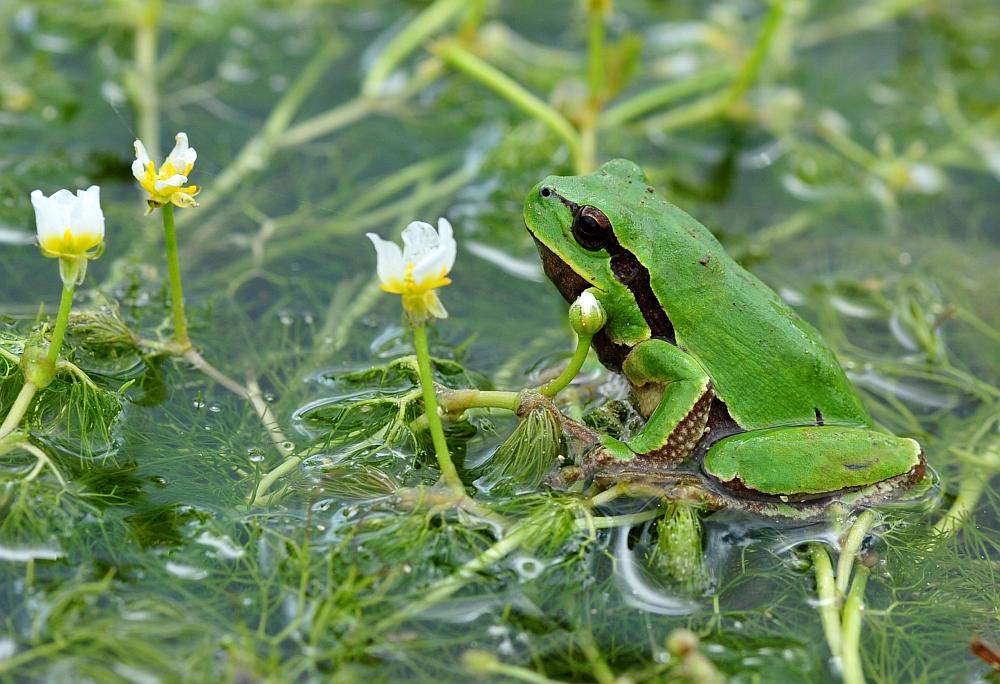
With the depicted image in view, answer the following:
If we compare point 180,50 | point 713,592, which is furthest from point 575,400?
point 180,50

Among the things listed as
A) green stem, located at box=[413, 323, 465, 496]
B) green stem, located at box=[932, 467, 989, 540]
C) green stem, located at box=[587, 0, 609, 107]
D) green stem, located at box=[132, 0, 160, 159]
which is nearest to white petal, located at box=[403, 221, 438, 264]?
green stem, located at box=[413, 323, 465, 496]

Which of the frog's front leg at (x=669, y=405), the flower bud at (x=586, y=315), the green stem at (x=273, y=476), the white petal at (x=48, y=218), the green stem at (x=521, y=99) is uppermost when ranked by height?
the white petal at (x=48, y=218)

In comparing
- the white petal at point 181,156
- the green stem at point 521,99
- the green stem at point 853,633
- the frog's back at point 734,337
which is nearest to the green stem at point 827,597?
the green stem at point 853,633

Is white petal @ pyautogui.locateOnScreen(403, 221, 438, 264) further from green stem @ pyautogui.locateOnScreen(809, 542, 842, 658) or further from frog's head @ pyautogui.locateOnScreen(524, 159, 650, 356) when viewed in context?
green stem @ pyautogui.locateOnScreen(809, 542, 842, 658)

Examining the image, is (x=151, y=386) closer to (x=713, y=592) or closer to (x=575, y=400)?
(x=575, y=400)

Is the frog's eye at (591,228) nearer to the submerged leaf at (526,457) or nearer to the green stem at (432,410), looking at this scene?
the submerged leaf at (526,457)

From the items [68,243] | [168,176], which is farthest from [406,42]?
[68,243]
